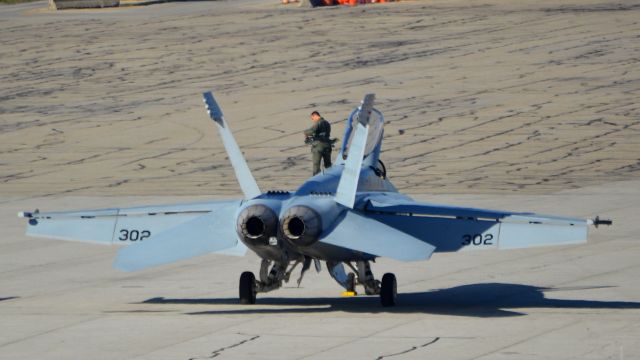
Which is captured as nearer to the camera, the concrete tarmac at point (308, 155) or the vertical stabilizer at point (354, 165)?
the concrete tarmac at point (308, 155)

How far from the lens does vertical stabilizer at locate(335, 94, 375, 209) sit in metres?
19.3

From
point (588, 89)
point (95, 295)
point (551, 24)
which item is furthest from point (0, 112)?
point (95, 295)

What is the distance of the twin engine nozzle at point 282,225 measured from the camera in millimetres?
18922

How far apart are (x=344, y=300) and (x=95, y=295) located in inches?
159

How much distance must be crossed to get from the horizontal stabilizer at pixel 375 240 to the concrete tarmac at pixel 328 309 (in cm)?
96

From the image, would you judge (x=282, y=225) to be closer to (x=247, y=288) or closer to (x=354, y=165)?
(x=354, y=165)

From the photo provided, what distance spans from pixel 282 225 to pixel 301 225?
0.82 ft

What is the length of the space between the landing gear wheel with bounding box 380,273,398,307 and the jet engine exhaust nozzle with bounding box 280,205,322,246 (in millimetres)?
1852

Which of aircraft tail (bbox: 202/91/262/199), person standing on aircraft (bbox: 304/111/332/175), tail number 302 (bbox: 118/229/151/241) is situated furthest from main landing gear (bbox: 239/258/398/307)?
person standing on aircraft (bbox: 304/111/332/175)

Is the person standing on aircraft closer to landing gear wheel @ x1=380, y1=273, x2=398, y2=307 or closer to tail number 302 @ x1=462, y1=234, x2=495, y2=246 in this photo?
landing gear wheel @ x1=380, y1=273, x2=398, y2=307

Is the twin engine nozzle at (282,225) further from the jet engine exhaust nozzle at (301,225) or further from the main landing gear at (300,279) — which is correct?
the main landing gear at (300,279)

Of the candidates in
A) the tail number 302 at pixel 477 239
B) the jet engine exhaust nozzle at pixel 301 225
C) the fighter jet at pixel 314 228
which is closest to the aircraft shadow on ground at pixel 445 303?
the fighter jet at pixel 314 228

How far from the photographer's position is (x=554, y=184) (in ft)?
116

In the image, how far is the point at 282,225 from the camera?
18.9 meters
